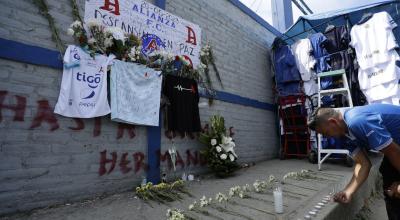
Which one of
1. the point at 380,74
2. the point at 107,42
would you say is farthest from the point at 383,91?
the point at 107,42

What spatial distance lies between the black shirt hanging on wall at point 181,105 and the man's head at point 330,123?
2766mm

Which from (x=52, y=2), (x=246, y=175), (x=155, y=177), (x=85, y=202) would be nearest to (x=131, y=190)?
(x=155, y=177)

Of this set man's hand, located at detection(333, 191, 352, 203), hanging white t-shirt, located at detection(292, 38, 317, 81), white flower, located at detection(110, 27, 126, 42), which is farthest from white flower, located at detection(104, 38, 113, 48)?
hanging white t-shirt, located at detection(292, 38, 317, 81)

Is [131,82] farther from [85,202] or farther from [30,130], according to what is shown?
[85,202]

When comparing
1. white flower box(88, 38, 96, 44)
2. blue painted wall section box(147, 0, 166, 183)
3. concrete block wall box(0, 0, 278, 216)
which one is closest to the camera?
concrete block wall box(0, 0, 278, 216)

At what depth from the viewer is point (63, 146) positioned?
3.51m

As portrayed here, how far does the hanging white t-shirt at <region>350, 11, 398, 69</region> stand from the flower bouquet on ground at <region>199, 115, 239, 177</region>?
367 centimetres

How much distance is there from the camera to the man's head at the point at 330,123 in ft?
7.61

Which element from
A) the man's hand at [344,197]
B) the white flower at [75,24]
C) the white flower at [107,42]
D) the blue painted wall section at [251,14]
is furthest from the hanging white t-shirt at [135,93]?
the blue painted wall section at [251,14]

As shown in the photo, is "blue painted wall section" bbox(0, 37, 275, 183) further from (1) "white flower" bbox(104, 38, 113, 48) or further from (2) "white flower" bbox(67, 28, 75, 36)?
(1) "white flower" bbox(104, 38, 113, 48)

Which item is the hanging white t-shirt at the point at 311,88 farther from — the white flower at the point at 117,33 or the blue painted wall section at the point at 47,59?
the white flower at the point at 117,33

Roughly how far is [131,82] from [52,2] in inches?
57.9

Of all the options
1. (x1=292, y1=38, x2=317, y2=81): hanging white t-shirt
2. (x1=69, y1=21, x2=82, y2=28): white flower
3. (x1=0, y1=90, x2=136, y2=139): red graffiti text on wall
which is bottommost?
(x1=0, y1=90, x2=136, y2=139): red graffiti text on wall

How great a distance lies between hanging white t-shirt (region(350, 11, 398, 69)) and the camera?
596 centimetres
